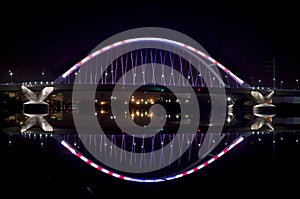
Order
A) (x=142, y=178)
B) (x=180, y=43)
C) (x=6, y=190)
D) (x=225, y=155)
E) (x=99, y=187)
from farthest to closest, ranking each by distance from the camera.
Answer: (x=180, y=43) < (x=225, y=155) < (x=142, y=178) < (x=99, y=187) < (x=6, y=190)

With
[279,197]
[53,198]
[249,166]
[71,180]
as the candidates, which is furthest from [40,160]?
[279,197]

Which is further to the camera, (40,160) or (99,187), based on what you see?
(40,160)

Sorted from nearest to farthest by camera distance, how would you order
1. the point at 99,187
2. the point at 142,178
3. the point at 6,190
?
the point at 6,190, the point at 99,187, the point at 142,178

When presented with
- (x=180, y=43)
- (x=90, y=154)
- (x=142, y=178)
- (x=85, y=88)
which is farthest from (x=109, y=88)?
(x=142, y=178)

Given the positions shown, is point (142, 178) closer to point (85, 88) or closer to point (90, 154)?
point (90, 154)

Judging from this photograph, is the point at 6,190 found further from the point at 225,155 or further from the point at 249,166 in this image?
the point at 225,155

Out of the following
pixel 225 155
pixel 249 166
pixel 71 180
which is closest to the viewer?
pixel 71 180

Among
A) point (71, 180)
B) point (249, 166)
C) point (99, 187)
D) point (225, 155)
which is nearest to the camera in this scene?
point (99, 187)

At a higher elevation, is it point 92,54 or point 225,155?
point 92,54

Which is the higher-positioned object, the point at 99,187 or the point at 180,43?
the point at 180,43
